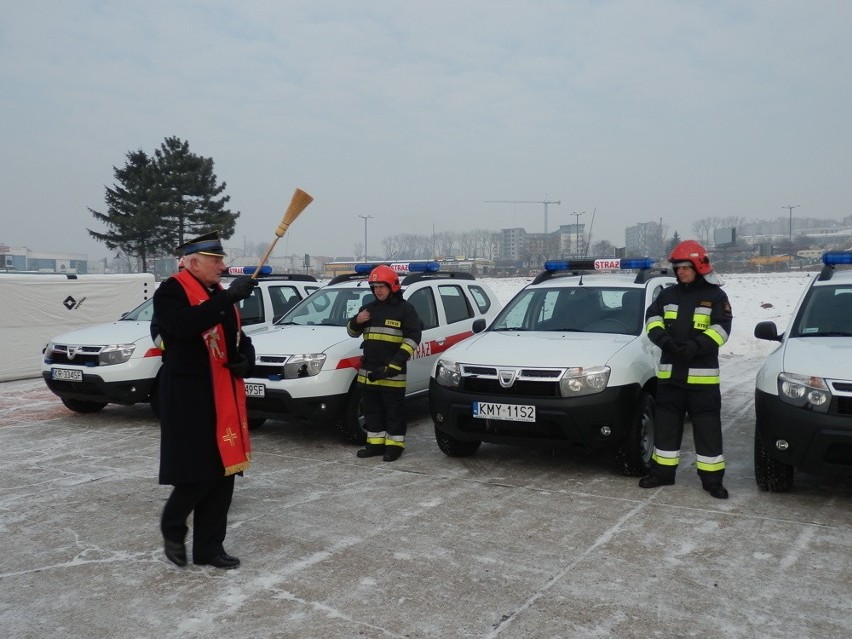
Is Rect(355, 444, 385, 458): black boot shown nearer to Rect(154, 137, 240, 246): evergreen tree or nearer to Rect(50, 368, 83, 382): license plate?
Rect(50, 368, 83, 382): license plate

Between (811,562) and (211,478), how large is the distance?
135 inches

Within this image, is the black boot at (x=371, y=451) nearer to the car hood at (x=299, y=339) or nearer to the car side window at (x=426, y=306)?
the car hood at (x=299, y=339)

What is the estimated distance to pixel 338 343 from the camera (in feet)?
25.6

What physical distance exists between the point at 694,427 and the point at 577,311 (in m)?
1.88

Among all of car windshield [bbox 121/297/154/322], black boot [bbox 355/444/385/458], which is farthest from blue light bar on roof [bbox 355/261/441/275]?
car windshield [bbox 121/297/154/322]

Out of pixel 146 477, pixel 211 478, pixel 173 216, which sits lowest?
pixel 146 477

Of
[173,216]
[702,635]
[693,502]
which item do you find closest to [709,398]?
[693,502]

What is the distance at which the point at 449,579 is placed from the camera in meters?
4.27

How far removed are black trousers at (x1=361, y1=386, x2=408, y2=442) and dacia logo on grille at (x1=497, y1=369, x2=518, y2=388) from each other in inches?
53.0

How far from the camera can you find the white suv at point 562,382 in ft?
19.9

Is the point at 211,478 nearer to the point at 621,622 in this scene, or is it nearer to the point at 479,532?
the point at 479,532

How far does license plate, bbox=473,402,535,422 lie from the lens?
20.0ft

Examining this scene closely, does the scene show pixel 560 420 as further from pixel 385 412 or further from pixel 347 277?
pixel 347 277

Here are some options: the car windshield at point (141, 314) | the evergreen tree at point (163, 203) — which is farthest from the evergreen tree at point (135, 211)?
the car windshield at point (141, 314)
